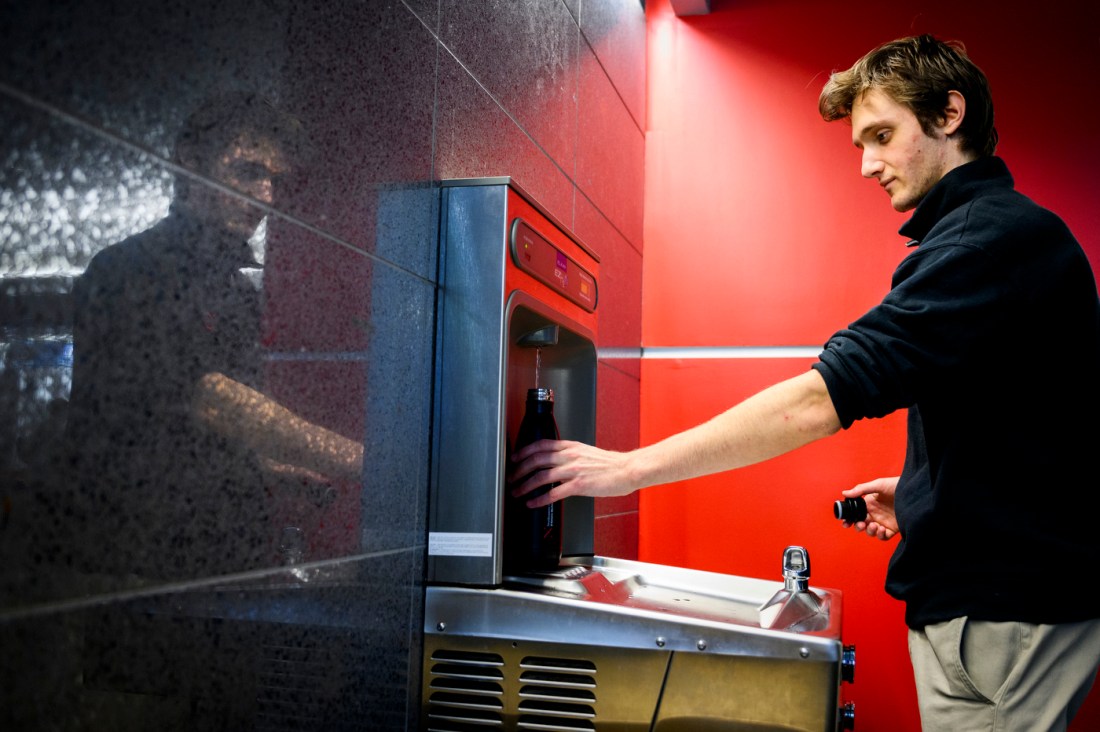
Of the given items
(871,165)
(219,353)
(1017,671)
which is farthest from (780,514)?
(219,353)

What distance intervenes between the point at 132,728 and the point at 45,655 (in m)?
0.12

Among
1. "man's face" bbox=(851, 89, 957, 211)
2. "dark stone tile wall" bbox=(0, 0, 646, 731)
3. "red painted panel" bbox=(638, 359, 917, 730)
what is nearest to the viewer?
"dark stone tile wall" bbox=(0, 0, 646, 731)

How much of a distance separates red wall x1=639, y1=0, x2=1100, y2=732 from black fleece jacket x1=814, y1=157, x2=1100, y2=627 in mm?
1310

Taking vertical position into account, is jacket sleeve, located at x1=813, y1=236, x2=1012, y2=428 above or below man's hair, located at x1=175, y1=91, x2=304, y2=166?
below

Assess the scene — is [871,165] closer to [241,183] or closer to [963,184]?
[963,184]

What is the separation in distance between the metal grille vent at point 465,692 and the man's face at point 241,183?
2.05ft

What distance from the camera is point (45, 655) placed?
0.67 m

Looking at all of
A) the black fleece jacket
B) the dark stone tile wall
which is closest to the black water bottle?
the dark stone tile wall

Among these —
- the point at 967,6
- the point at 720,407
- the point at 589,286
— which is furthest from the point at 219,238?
the point at 967,6

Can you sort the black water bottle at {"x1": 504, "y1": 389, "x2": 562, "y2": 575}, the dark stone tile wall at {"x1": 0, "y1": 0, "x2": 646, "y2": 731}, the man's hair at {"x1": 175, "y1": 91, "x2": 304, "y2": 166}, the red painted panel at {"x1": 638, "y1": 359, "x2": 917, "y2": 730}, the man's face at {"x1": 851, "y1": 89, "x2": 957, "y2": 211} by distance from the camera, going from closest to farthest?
the dark stone tile wall at {"x1": 0, "y1": 0, "x2": 646, "y2": 731} → the man's hair at {"x1": 175, "y1": 91, "x2": 304, "y2": 166} → the black water bottle at {"x1": 504, "y1": 389, "x2": 562, "y2": 575} → the man's face at {"x1": 851, "y1": 89, "x2": 957, "y2": 211} → the red painted panel at {"x1": 638, "y1": 359, "x2": 917, "y2": 730}

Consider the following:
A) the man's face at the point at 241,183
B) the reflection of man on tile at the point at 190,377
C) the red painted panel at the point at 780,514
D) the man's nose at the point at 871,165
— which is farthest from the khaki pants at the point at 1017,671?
the red painted panel at the point at 780,514

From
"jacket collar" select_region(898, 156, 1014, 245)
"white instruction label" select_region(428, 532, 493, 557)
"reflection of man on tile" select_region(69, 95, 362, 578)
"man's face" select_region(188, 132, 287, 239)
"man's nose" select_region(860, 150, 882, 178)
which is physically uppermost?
"man's nose" select_region(860, 150, 882, 178)

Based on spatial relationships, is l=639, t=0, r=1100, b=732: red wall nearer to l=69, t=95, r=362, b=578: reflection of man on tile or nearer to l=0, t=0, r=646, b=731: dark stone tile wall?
l=0, t=0, r=646, b=731: dark stone tile wall

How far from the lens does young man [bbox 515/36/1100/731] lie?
123 cm
